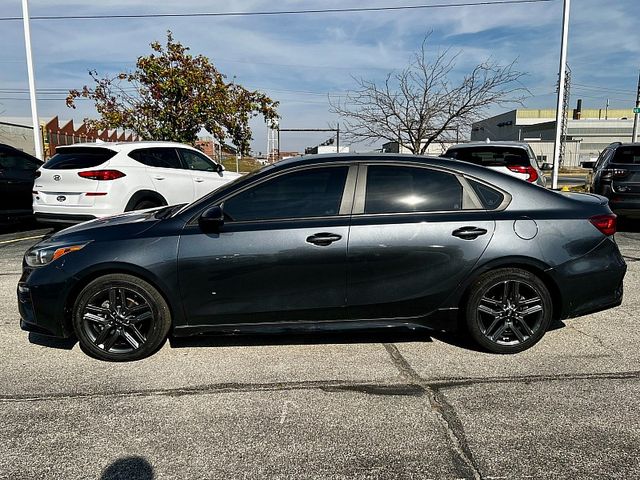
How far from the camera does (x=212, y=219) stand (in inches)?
137

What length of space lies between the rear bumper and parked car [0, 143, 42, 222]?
9304mm

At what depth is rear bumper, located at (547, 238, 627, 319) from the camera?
12.1 ft

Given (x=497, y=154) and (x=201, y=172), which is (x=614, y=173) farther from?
(x=201, y=172)

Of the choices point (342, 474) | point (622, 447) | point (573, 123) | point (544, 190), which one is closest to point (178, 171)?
point (544, 190)

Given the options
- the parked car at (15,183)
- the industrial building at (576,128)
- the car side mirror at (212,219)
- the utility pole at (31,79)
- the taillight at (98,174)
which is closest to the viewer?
the car side mirror at (212,219)

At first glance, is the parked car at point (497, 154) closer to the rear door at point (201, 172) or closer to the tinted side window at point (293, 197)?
the rear door at point (201, 172)

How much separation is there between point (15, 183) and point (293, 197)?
25.2 feet

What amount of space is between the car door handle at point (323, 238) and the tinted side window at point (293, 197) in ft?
0.62

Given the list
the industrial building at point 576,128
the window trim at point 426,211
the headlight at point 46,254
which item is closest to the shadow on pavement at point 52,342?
the headlight at point 46,254

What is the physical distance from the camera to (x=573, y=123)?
87.0 meters

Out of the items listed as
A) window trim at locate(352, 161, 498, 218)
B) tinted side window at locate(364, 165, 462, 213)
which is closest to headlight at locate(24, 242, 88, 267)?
window trim at locate(352, 161, 498, 218)

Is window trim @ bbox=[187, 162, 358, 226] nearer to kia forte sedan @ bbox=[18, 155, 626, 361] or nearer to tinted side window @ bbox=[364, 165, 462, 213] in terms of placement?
kia forte sedan @ bbox=[18, 155, 626, 361]

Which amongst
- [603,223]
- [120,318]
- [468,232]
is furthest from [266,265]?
[603,223]

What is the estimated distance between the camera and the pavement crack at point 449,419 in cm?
238
